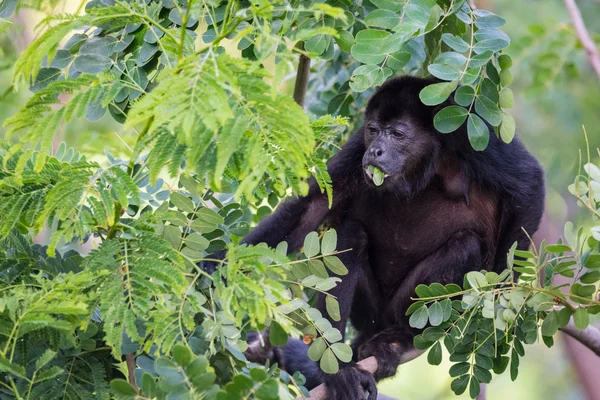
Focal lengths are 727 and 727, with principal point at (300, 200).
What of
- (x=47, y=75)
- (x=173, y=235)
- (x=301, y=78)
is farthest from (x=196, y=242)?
(x=301, y=78)

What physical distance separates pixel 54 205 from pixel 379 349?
240 cm

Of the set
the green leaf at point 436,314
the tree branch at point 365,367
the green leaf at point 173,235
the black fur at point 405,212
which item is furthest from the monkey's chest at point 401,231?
the green leaf at point 173,235

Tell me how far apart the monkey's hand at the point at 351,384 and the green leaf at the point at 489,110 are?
145 centimetres

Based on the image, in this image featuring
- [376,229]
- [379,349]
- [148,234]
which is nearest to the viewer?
[148,234]

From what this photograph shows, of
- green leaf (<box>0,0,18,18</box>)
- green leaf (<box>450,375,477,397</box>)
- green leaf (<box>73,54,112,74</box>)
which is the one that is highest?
green leaf (<box>0,0,18,18</box>)

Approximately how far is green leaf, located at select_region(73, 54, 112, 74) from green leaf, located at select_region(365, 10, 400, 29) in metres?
1.15

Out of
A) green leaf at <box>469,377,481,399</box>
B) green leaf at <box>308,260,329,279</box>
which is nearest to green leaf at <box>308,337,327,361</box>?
green leaf at <box>308,260,329,279</box>

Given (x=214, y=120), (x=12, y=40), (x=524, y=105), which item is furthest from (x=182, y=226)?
(x=524, y=105)

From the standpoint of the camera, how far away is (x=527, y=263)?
119 inches

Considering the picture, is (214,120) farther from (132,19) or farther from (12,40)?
(12,40)

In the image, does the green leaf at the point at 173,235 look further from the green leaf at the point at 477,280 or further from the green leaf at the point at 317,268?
the green leaf at the point at 477,280

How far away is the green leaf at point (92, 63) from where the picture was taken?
3107 millimetres

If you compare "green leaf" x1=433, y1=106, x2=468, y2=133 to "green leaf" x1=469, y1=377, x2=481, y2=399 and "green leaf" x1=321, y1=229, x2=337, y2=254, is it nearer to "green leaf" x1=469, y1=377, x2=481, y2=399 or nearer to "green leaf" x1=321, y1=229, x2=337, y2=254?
"green leaf" x1=321, y1=229, x2=337, y2=254

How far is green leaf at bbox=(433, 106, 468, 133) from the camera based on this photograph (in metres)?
3.30
